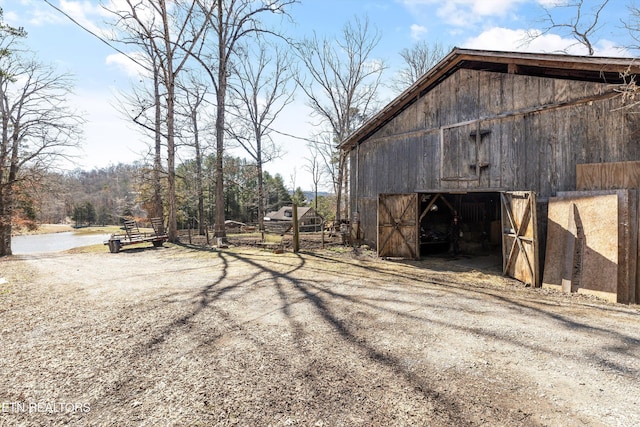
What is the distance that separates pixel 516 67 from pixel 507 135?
1.98 meters

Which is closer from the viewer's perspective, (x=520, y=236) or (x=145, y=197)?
(x=520, y=236)

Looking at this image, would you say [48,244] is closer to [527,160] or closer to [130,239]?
[130,239]

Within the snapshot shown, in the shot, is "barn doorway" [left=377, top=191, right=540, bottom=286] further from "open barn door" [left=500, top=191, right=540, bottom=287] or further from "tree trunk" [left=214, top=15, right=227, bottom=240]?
"tree trunk" [left=214, top=15, right=227, bottom=240]

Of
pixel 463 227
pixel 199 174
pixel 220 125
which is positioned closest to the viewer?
pixel 463 227

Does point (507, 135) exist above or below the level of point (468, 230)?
above

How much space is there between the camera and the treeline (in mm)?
18344

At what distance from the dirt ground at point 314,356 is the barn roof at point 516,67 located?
17.5 ft

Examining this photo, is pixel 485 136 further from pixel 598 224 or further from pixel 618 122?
pixel 598 224

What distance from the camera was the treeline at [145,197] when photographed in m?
18.3

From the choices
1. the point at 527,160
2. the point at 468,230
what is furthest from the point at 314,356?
the point at 468,230

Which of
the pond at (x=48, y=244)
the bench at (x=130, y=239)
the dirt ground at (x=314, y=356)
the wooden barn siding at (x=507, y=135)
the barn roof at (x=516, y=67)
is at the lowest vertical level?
the pond at (x=48, y=244)

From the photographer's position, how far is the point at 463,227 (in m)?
14.2

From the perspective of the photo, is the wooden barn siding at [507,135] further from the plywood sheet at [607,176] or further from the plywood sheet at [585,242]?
Answer: the plywood sheet at [585,242]

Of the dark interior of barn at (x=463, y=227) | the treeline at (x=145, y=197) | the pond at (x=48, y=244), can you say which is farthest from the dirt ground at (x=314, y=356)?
the pond at (x=48, y=244)
